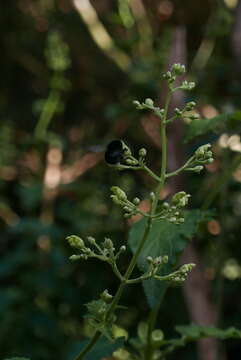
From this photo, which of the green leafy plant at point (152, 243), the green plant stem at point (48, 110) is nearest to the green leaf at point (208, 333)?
the green leafy plant at point (152, 243)

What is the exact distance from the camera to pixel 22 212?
3496 mm

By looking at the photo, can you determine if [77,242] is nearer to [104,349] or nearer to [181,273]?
[181,273]

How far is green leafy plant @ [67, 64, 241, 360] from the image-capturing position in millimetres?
740

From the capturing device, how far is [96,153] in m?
2.89

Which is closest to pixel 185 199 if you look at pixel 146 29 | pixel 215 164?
pixel 215 164

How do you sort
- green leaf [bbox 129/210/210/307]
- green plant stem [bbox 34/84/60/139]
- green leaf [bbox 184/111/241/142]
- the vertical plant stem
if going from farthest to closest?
green plant stem [bbox 34/84/60/139] → green leaf [bbox 184/111/241/142] → green leaf [bbox 129/210/210/307] → the vertical plant stem

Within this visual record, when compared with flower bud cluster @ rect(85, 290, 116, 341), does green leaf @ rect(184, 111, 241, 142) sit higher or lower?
higher

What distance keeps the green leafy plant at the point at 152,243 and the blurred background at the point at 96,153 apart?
21 cm

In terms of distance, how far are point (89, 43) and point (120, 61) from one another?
1.21 m

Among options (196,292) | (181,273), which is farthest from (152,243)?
(196,292)

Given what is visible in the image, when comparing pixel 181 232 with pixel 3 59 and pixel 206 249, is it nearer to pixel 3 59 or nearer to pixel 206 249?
pixel 206 249

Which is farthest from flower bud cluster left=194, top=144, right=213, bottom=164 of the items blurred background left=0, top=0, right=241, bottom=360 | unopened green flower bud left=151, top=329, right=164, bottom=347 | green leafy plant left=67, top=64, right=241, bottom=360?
unopened green flower bud left=151, top=329, right=164, bottom=347

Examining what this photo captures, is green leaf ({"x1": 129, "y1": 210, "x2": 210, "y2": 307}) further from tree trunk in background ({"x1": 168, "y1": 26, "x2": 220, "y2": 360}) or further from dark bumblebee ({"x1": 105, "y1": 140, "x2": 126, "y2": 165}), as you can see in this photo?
tree trunk in background ({"x1": 168, "y1": 26, "x2": 220, "y2": 360})

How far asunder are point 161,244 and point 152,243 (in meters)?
0.01
